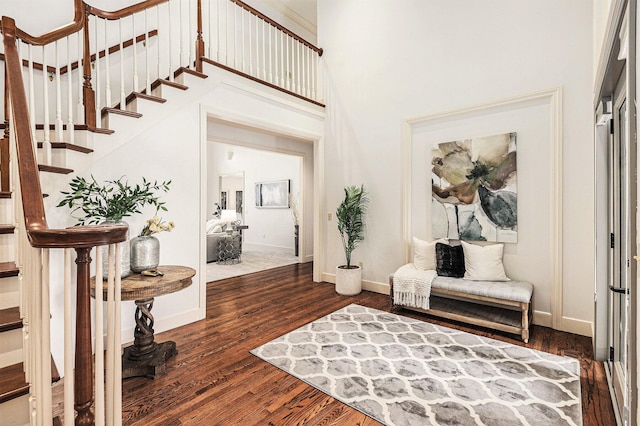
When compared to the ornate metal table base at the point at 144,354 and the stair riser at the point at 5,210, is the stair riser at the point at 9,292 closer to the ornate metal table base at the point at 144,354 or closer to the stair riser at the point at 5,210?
the stair riser at the point at 5,210

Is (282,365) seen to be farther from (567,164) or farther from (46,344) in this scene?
(567,164)

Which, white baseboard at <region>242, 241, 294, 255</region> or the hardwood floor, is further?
white baseboard at <region>242, 241, 294, 255</region>

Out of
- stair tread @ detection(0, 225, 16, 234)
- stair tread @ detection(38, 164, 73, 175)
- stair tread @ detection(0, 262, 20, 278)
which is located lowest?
stair tread @ detection(0, 262, 20, 278)

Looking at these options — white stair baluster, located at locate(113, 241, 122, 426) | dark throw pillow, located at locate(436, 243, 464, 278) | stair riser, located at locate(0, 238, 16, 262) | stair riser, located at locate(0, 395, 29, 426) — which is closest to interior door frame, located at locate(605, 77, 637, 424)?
dark throw pillow, located at locate(436, 243, 464, 278)

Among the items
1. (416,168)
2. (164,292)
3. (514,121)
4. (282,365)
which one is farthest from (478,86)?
(164,292)

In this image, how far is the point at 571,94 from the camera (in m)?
3.07

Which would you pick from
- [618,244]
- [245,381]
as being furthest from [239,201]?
[618,244]

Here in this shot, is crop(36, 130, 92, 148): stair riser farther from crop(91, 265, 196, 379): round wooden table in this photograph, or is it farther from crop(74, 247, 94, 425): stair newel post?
crop(74, 247, 94, 425): stair newel post

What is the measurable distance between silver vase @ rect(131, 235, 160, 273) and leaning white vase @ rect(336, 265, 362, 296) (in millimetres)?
2457

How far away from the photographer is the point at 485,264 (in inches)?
133

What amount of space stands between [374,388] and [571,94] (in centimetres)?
327

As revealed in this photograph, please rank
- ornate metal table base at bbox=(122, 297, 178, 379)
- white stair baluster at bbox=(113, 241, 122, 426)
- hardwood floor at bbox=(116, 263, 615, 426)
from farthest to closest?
ornate metal table base at bbox=(122, 297, 178, 379), hardwood floor at bbox=(116, 263, 615, 426), white stair baluster at bbox=(113, 241, 122, 426)

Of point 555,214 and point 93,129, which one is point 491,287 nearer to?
point 555,214

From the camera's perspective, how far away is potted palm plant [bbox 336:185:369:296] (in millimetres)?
4321
